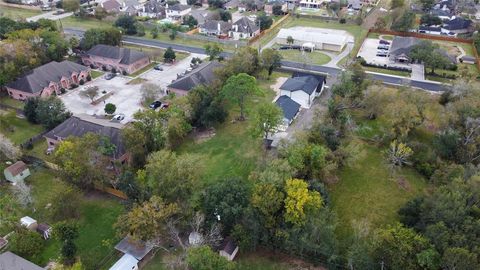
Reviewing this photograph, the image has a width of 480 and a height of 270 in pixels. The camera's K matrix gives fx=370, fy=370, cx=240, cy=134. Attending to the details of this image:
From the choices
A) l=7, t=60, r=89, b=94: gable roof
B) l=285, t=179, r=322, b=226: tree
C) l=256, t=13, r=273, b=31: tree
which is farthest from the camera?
l=256, t=13, r=273, b=31: tree

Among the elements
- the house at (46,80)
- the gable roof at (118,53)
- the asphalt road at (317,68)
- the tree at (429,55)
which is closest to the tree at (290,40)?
the asphalt road at (317,68)

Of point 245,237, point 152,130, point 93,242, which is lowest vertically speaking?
point 93,242

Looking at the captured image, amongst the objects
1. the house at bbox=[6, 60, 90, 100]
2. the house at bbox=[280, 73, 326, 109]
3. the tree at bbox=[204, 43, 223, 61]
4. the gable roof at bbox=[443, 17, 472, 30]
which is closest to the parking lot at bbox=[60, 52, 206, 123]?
the house at bbox=[6, 60, 90, 100]

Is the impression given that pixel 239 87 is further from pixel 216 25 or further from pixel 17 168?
pixel 216 25

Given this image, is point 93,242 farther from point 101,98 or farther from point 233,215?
point 101,98

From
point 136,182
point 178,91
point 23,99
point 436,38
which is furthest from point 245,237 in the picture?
→ point 436,38

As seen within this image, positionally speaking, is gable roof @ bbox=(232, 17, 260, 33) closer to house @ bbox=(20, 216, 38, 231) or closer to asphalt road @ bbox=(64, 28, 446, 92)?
asphalt road @ bbox=(64, 28, 446, 92)
